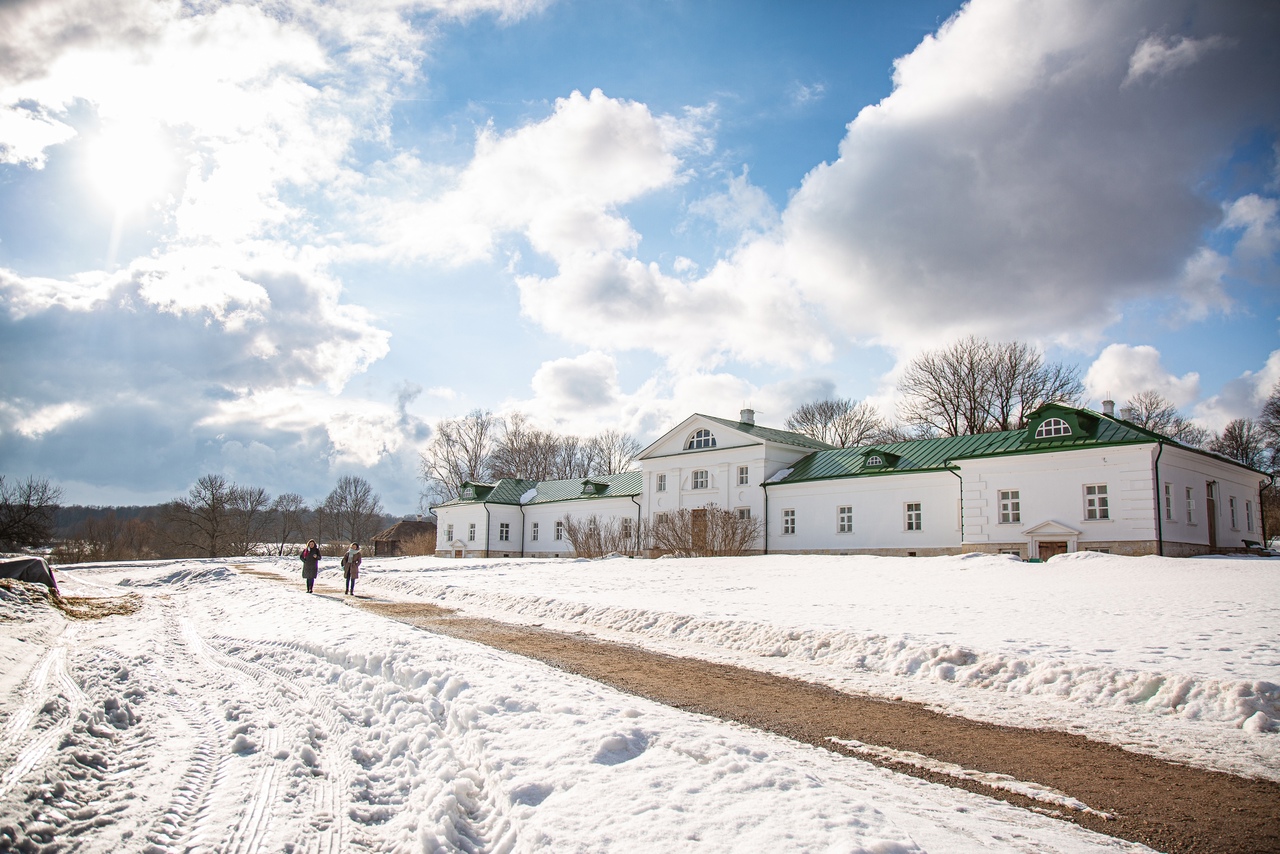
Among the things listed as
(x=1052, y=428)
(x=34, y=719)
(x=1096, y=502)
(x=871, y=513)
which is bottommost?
(x=34, y=719)

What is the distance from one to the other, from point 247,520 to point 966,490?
55.2 metres

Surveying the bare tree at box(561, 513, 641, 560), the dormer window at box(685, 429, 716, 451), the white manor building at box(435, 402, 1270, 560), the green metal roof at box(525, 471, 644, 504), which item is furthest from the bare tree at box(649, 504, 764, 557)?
the green metal roof at box(525, 471, 644, 504)

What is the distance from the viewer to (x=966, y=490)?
→ 86.3ft

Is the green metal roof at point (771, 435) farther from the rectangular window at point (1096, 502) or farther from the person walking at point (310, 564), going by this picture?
the person walking at point (310, 564)

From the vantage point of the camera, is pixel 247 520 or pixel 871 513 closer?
pixel 871 513

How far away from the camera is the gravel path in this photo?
4062 millimetres

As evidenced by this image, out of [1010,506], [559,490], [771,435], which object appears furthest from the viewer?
[559,490]

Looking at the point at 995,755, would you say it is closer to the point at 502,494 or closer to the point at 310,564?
the point at 310,564

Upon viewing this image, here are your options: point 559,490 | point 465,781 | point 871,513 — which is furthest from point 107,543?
point 465,781

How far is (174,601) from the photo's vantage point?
1956 centimetres

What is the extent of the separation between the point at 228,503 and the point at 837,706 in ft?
200

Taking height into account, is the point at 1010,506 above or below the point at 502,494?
below

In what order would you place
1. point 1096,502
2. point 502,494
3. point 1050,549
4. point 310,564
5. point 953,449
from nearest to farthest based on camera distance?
point 310,564 < point 1096,502 < point 1050,549 < point 953,449 < point 502,494

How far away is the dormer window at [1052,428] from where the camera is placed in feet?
81.1
